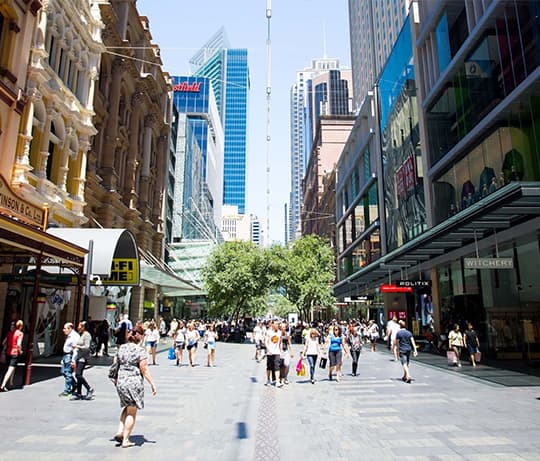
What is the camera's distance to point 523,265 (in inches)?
729

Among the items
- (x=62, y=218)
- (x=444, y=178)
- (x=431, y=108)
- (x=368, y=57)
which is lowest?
(x=62, y=218)

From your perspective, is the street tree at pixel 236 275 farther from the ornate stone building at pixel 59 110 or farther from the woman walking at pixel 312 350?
the woman walking at pixel 312 350

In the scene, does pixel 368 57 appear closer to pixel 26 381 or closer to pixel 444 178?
pixel 444 178

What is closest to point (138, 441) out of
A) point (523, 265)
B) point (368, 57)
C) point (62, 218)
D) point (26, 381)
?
point (26, 381)

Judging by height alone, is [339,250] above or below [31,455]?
above

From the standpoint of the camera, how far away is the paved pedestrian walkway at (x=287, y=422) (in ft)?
21.1

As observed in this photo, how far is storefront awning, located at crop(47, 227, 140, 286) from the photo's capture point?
17391 millimetres

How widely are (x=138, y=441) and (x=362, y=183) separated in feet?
138

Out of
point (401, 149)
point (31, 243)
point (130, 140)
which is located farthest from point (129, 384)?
point (130, 140)

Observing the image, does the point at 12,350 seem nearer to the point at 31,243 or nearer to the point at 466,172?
the point at 31,243

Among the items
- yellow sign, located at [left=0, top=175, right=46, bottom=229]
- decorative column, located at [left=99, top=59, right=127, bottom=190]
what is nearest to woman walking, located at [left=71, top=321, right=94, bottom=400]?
yellow sign, located at [left=0, top=175, right=46, bottom=229]

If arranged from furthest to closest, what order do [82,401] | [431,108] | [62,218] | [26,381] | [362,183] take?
[362,183], [431,108], [62,218], [26,381], [82,401]

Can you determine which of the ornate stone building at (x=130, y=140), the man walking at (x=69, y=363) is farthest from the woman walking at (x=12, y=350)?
the ornate stone building at (x=130, y=140)

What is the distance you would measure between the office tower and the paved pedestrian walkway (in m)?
58.5
